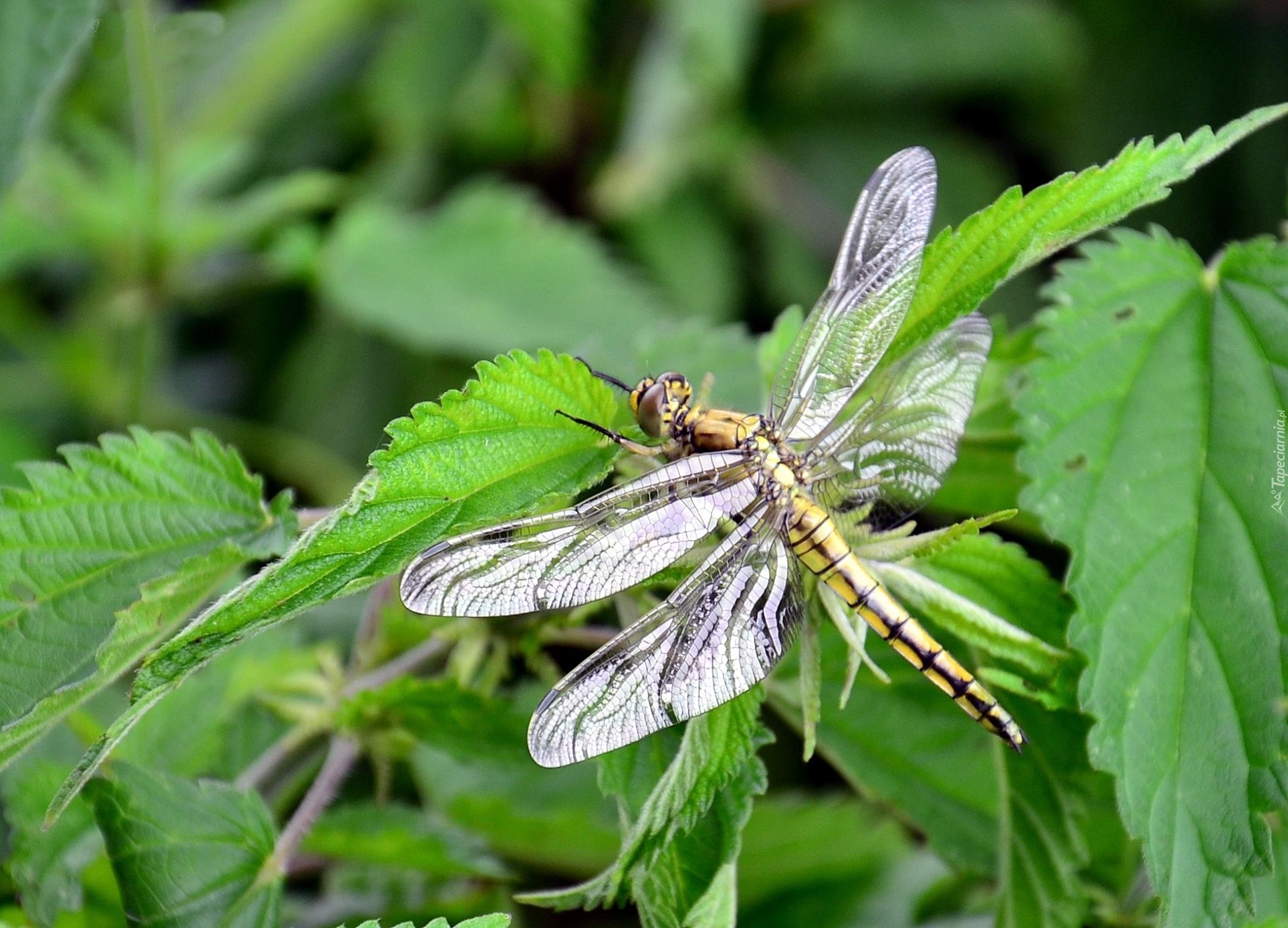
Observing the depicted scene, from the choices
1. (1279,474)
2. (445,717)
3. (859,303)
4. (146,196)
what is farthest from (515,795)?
(146,196)

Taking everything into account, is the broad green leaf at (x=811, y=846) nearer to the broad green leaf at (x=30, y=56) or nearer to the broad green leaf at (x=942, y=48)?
the broad green leaf at (x=30, y=56)

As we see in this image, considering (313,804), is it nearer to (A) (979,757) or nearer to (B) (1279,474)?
(A) (979,757)

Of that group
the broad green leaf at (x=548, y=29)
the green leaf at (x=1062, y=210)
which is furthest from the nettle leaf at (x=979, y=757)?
the broad green leaf at (x=548, y=29)

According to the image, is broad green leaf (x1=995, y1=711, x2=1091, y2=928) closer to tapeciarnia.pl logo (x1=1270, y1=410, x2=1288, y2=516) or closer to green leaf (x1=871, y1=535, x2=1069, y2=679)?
green leaf (x1=871, y1=535, x2=1069, y2=679)

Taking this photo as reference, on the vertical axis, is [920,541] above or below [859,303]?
below

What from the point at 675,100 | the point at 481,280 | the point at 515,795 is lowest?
the point at 515,795

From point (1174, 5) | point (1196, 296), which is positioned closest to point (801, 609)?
point (1196, 296)
